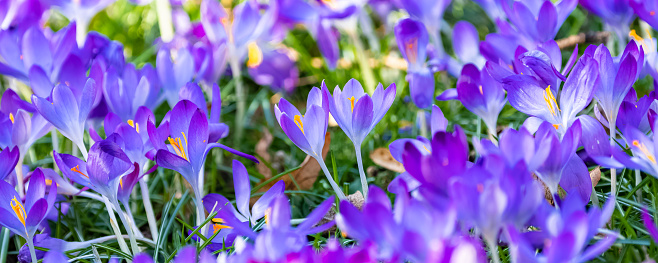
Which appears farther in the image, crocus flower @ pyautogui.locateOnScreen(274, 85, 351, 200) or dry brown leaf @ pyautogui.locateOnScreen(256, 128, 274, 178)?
dry brown leaf @ pyautogui.locateOnScreen(256, 128, 274, 178)

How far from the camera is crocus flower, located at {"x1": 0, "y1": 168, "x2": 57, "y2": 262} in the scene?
2.97 ft

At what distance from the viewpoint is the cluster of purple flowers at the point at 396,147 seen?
2.17 feet

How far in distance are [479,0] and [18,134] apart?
47.3 inches

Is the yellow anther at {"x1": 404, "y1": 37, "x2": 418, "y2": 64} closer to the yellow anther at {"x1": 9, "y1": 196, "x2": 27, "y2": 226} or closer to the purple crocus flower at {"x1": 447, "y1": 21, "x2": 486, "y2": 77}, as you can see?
the purple crocus flower at {"x1": 447, "y1": 21, "x2": 486, "y2": 77}

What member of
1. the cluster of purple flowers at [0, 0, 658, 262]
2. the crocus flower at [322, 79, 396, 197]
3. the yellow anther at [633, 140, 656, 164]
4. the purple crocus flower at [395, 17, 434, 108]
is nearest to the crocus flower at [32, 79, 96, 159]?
the cluster of purple flowers at [0, 0, 658, 262]

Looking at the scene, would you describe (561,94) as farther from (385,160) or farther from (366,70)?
(366,70)

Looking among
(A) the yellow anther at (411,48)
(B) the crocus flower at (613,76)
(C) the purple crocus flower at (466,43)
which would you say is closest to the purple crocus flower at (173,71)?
(A) the yellow anther at (411,48)

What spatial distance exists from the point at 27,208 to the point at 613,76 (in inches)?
38.2

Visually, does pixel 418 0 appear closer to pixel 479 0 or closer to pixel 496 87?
pixel 479 0

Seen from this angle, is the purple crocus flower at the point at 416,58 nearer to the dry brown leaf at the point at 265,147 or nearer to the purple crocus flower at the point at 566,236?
the dry brown leaf at the point at 265,147

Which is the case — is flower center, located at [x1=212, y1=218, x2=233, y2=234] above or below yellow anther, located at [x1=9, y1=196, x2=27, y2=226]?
below

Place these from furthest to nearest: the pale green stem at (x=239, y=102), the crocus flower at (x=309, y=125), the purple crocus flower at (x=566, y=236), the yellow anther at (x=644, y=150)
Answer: the pale green stem at (x=239, y=102), the crocus flower at (x=309, y=125), the yellow anther at (x=644, y=150), the purple crocus flower at (x=566, y=236)

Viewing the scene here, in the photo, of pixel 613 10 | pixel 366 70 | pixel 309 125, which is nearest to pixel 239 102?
pixel 366 70

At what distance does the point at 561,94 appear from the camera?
90 cm
